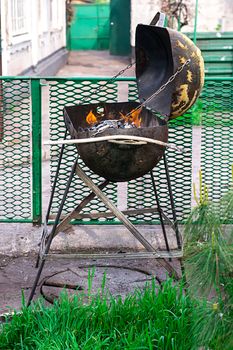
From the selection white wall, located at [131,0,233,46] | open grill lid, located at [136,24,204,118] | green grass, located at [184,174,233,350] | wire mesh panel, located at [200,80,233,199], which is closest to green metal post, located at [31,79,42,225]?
open grill lid, located at [136,24,204,118]

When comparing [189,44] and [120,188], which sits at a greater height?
[189,44]

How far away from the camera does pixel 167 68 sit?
4.77 m

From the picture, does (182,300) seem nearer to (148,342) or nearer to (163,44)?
(148,342)

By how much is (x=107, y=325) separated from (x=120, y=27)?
27.0 meters

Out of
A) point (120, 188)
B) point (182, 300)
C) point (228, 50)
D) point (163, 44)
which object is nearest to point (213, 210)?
point (182, 300)

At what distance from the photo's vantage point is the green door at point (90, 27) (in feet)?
109

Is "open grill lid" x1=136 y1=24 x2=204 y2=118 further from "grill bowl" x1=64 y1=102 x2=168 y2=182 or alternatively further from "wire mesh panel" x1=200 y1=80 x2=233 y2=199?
"wire mesh panel" x1=200 y1=80 x2=233 y2=199

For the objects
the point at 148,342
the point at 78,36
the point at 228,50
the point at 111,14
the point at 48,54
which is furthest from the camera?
the point at 78,36

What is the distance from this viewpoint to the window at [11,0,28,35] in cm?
1477

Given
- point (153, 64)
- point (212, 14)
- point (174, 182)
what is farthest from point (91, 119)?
point (212, 14)

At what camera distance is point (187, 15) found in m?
18.5

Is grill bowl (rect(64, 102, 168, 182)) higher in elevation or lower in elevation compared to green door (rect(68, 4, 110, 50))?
higher

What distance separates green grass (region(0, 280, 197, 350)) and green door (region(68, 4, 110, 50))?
96.8 feet

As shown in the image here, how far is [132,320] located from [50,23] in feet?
60.7
